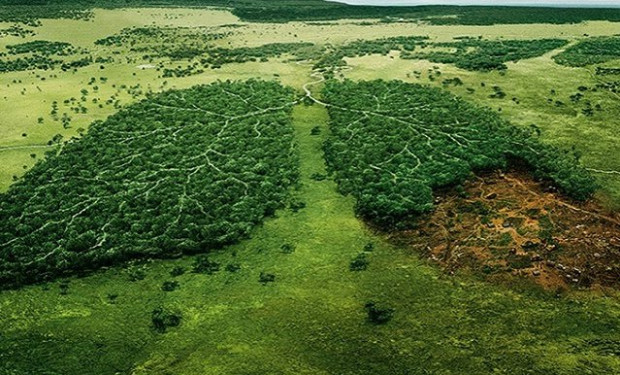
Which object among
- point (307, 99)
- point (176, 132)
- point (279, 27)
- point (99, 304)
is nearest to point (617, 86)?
point (307, 99)

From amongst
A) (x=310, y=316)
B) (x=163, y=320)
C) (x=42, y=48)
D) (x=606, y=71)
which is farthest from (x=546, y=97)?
(x=42, y=48)

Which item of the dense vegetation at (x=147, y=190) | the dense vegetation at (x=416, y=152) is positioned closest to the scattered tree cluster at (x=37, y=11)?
the dense vegetation at (x=147, y=190)

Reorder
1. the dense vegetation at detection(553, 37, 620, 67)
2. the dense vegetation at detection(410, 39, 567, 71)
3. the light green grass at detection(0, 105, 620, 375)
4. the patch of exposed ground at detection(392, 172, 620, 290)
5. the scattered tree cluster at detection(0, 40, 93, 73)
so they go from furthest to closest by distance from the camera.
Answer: the scattered tree cluster at detection(0, 40, 93, 73) → the dense vegetation at detection(553, 37, 620, 67) → the dense vegetation at detection(410, 39, 567, 71) → the patch of exposed ground at detection(392, 172, 620, 290) → the light green grass at detection(0, 105, 620, 375)

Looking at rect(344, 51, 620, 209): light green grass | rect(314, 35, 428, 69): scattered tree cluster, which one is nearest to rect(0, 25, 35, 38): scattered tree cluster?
rect(314, 35, 428, 69): scattered tree cluster

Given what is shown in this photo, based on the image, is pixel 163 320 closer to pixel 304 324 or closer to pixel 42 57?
pixel 304 324

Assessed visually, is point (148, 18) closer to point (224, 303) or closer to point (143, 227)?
point (143, 227)

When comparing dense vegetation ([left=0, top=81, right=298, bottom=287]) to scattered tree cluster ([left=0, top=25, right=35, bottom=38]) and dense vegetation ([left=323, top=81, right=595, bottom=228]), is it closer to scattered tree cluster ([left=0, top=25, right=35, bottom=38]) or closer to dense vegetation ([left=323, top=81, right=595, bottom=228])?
dense vegetation ([left=323, top=81, right=595, bottom=228])
